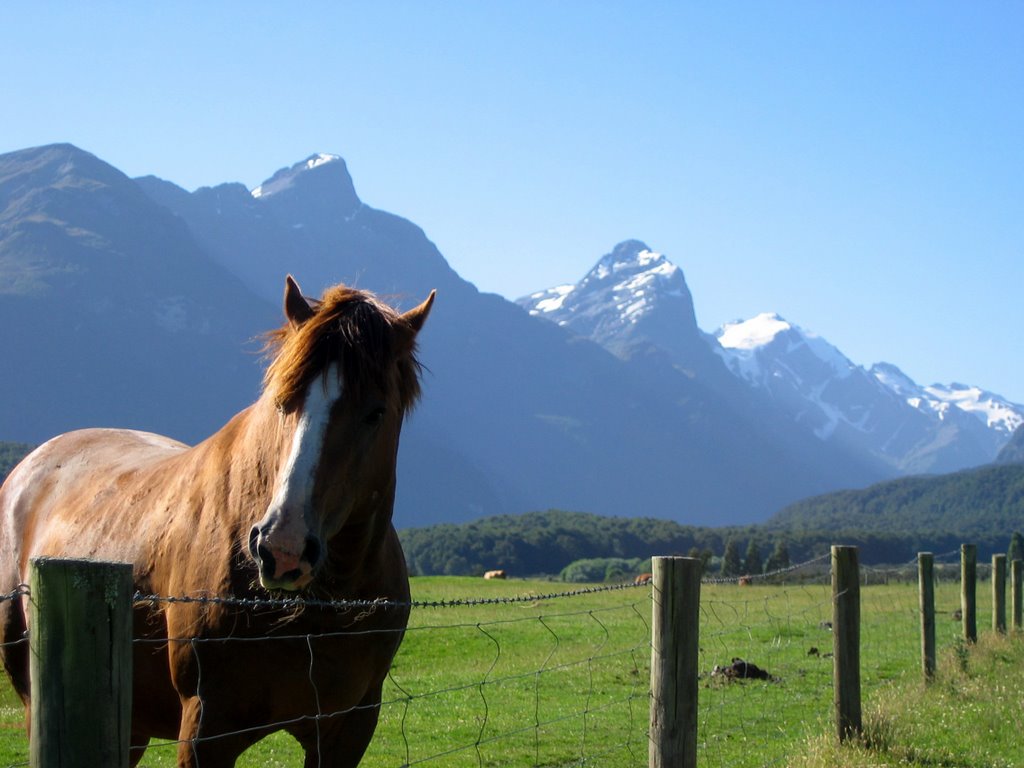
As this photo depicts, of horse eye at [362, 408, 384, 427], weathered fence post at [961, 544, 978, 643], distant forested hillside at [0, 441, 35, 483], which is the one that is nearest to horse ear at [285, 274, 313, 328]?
horse eye at [362, 408, 384, 427]

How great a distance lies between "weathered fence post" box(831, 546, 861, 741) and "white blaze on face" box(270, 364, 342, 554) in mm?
4724

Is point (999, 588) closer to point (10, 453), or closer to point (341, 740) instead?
point (341, 740)

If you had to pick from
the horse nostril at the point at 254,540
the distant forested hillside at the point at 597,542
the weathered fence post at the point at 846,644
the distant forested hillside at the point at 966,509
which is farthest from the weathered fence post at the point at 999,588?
the distant forested hillside at the point at 966,509

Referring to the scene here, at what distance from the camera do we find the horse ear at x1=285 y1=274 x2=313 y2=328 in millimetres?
4445

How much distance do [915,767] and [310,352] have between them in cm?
565

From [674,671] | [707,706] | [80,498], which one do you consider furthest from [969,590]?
[80,498]

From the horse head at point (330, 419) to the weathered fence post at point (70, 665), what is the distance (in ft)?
3.49

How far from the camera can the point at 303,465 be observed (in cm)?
378

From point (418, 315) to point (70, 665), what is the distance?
8.71ft

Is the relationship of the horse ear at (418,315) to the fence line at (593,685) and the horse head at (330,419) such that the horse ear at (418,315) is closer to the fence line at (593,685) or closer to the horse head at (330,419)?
the horse head at (330,419)

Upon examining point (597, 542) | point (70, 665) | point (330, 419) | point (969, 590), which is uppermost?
point (330, 419)

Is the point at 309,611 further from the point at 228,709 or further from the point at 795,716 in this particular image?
the point at 795,716

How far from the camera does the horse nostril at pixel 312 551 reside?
140 inches

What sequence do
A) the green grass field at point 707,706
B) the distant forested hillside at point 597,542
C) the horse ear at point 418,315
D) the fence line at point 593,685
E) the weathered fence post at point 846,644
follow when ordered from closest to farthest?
the horse ear at point 418,315
the fence line at point 593,685
the weathered fence post at point 846,644
the green grass field at point 707,706
the distant forested hillside at point 597,542
